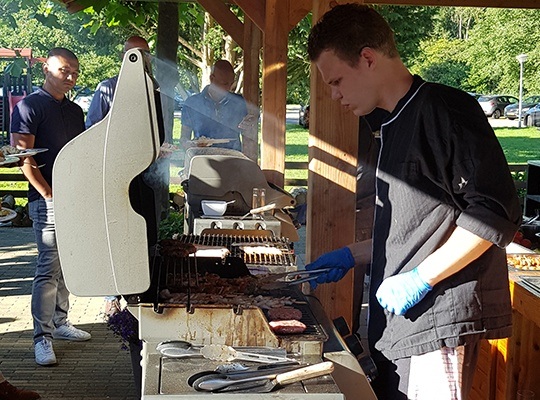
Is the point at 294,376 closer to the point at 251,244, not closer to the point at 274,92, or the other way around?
the point at 251,244

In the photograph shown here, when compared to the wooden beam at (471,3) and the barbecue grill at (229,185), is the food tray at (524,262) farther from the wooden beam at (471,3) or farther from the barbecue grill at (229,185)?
the wooden beam at (471,3)

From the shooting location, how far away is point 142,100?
6.93 ft

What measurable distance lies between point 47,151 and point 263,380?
3.40m

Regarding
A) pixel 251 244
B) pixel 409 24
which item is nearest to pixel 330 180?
pixel 251 244

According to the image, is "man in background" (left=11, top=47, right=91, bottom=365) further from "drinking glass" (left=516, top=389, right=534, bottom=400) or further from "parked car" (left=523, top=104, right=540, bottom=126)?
"parked car" (left=523, top=104, right=540, bottom=126)

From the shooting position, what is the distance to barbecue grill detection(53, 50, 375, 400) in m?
2.11

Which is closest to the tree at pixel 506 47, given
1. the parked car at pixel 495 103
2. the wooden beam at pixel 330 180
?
the parked car at pixel 495 103

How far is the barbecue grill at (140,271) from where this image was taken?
2.11 m

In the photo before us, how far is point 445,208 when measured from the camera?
7.28 ft

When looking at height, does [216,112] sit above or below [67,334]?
above

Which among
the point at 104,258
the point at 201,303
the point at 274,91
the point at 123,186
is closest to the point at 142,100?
the point at 123,186

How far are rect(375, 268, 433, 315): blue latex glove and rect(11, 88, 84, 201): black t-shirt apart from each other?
3.29m

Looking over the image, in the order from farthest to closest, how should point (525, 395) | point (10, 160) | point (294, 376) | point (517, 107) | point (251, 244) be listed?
point (517, 107), point (10, 160), point (251, 244), point (525, 395), point (294, 376)

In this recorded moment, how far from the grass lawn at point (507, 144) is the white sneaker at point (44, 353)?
1275cm
